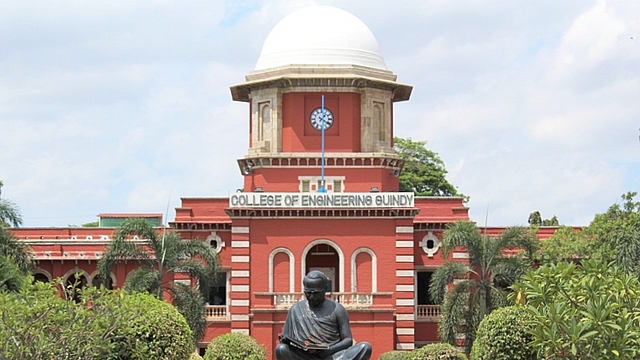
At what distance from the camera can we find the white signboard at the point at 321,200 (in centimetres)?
4481

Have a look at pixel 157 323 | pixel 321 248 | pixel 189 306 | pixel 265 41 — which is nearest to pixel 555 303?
pixel 157 323

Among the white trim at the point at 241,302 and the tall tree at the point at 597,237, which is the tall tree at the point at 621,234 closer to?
the tall tree at the point at 597,237

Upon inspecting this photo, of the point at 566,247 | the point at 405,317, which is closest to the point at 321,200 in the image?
the point at 405,317

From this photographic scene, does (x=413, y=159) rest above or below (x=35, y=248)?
above

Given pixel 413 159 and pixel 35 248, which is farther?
pixel 413 159

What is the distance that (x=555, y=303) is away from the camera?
28.1 metres

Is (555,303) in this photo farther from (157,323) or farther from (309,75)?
(309,75)

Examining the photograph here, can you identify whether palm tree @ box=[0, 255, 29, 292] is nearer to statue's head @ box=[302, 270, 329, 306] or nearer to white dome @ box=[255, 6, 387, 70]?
white dome @ box=[255, 6, 387, 70]

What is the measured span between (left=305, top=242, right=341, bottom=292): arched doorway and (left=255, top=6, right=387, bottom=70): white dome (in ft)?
24.6

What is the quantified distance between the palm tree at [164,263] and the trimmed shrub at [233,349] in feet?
12.1

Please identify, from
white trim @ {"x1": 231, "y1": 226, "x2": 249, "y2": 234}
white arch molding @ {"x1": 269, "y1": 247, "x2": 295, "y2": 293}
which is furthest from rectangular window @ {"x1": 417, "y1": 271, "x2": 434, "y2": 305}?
white trim @ {"x1": 231, "y1": 226, "x2": 249, "y2": 234}

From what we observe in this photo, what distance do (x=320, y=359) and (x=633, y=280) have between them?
44.7ft

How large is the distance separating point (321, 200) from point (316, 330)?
2647 cm

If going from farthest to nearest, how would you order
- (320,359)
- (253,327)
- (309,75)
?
(309,75) < (253,327) < (320,359)
